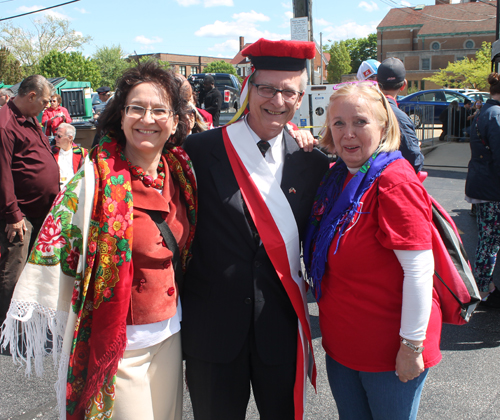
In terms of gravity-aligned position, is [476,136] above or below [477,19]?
below

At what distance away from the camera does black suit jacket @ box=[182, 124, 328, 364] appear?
1.83 m

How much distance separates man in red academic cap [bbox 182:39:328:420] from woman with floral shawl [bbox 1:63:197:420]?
94 millimetres

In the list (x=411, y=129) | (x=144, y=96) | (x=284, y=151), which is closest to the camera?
(x=144, y=96)

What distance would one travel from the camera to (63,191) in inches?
64.5

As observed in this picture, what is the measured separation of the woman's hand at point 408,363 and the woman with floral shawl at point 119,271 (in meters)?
0.89

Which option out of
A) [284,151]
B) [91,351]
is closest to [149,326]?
[91,351]

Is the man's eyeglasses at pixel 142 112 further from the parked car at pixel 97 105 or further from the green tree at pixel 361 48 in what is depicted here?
the green tree at pixel 361 48

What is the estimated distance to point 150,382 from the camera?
5.79 feet

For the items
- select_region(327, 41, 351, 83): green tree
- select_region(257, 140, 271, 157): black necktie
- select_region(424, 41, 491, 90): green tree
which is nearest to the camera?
select_region(257, 140, 271, 157): black necktie

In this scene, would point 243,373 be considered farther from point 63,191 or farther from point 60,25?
point 60,25

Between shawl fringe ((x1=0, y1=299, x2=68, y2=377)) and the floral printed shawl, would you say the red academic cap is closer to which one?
the floral printed shawl

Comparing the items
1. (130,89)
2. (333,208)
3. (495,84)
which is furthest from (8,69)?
(333,208)

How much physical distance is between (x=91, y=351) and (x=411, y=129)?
2971 mm

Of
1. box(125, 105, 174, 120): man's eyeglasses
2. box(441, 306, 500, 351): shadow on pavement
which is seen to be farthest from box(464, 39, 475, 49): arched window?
box(125, 105, 174, 120): man's eyeglasses
